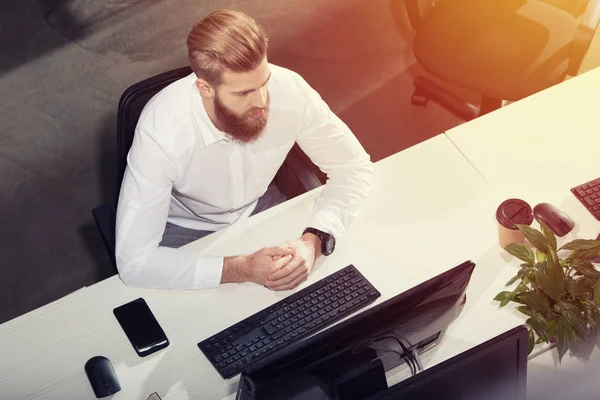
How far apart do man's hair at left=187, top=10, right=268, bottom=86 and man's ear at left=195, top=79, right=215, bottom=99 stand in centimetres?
1

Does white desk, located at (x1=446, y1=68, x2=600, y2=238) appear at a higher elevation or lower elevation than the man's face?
lower

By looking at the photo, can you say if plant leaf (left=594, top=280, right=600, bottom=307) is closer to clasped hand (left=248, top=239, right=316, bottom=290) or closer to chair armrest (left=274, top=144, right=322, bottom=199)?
clasped hand (left=248, top=239, right=316, bottom=290)

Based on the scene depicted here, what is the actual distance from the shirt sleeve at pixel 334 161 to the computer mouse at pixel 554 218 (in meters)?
0.50

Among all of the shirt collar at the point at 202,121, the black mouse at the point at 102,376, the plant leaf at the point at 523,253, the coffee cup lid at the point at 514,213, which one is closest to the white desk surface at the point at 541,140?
the coffee cup lid at the point at 514,213

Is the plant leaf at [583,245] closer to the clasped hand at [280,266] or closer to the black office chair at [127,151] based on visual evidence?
the clasped hand at [280,266]

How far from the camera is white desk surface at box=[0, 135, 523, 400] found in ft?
6.66

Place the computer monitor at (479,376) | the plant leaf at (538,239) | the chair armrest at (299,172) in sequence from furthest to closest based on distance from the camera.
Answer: the chair armrest at (299,172), the plant leaf at (538,239), the computer monitor at (479,376)

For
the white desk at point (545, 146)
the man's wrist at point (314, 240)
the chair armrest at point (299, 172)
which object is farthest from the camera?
the chair armrest at point (299, 172)

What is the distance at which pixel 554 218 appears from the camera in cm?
222

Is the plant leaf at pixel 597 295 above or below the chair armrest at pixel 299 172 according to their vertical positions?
above

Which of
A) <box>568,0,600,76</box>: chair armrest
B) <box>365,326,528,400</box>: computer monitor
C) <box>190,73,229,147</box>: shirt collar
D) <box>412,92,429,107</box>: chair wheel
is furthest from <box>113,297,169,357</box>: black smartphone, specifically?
<box>412,92,429,107</box>: chair wheel

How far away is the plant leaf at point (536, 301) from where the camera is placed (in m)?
1.86

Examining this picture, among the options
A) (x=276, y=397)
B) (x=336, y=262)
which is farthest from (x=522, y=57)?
(x=276, y=397)

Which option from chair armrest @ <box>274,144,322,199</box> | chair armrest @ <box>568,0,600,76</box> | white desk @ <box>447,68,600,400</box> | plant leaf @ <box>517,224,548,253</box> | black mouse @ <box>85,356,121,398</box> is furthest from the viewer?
chair armrest @ <box>568,0,600,76</box>
